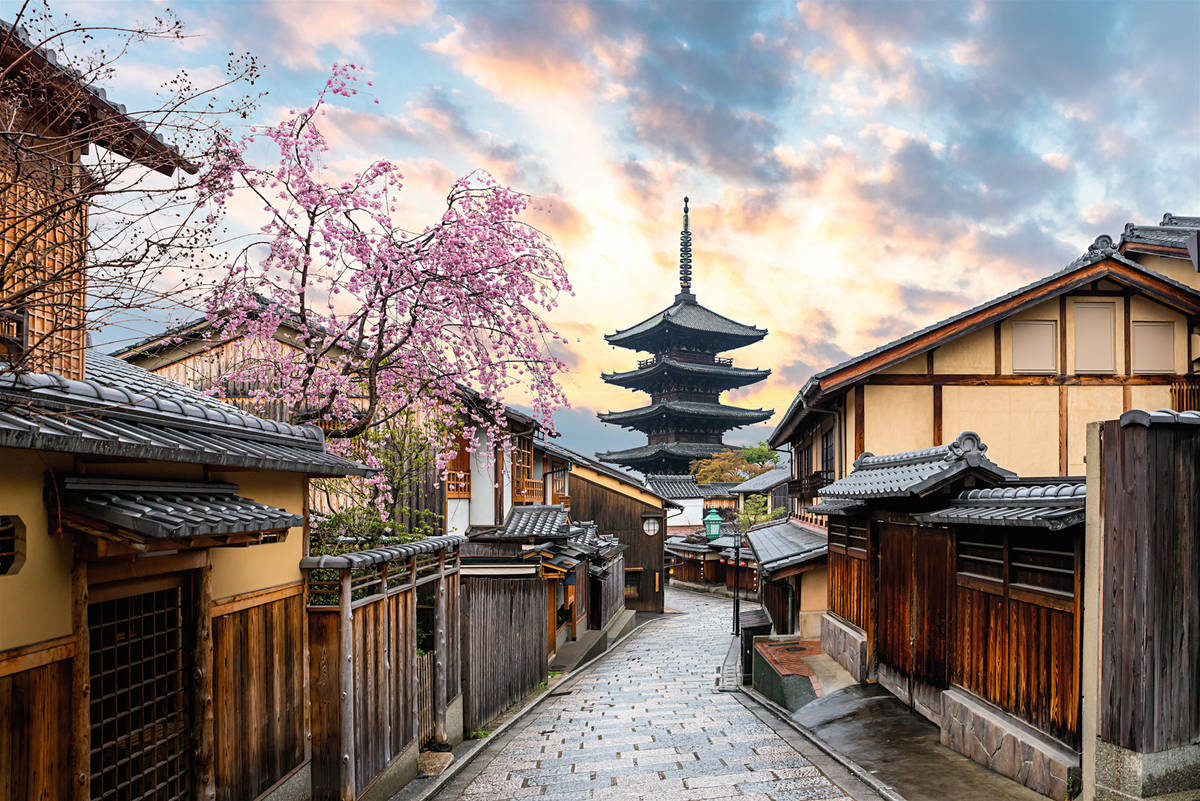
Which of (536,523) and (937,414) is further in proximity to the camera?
(536,523)

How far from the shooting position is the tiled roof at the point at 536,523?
2138 cm

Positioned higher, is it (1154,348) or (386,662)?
(1154,348)

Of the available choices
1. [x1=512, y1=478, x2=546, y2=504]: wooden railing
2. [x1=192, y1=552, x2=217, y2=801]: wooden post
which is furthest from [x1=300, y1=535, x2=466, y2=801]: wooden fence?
[x1=512, y1=478, x2=546, y2=504]: wooden railing

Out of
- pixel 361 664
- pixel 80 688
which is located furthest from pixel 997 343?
pixel 80 688

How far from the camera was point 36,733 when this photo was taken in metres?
A: 4.40

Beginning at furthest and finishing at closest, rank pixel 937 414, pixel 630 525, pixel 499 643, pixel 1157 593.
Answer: pixel 630 525 < pixel 937 414 < pixel 499 643 < pixel 1157 593

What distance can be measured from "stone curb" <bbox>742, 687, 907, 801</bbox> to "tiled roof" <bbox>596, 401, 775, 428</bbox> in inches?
1809

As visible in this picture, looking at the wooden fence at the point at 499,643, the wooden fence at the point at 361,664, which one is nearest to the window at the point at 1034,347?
the wooden fence at the point at 499,643

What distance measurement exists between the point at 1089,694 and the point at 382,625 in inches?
285

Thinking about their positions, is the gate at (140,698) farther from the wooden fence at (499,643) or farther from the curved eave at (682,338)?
the curved eave at (682,338)

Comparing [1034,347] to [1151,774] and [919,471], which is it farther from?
[1151,774]

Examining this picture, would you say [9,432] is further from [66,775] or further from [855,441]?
[855,441]

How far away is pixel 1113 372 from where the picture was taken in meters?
16.5

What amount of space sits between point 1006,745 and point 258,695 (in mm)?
7565
